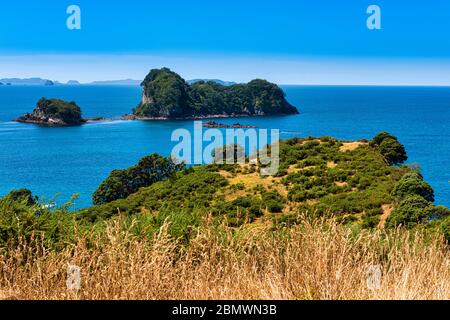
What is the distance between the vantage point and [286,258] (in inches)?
214

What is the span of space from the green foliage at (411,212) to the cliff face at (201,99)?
132 meters

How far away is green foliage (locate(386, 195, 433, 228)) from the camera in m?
22.9

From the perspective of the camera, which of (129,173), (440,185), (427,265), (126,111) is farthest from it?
(126,111)

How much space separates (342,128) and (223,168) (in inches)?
3374

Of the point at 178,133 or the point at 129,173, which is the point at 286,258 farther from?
the point at 178,133

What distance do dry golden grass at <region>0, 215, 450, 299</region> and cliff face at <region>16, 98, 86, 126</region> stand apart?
13079 cm

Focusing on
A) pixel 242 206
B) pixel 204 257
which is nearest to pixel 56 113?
pixel 242 206

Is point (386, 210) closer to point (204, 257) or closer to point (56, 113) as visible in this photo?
point (204, 257)

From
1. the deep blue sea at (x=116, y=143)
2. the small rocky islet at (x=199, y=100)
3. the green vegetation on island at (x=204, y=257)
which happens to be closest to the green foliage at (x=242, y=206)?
the green vegetation on island at (x=204, y=257)

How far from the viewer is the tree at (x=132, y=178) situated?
48.3 metres

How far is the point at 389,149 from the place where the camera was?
132 ft

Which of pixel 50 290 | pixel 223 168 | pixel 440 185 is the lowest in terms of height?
pixel 440 185

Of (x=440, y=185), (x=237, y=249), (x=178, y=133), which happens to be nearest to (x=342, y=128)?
(x=178, y=133)
